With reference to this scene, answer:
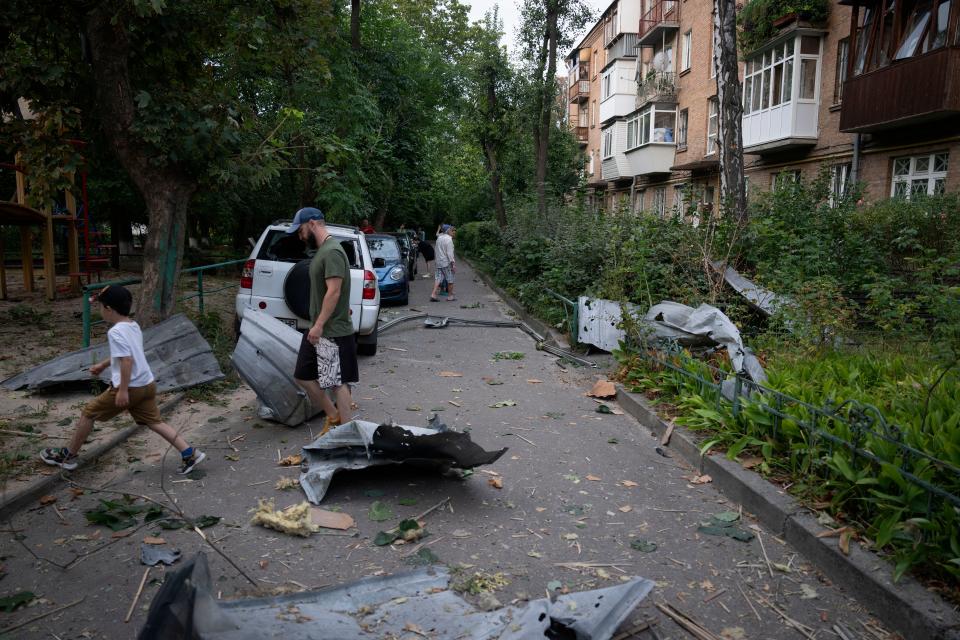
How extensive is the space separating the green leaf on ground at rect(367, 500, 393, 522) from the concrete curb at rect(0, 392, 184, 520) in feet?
7.51

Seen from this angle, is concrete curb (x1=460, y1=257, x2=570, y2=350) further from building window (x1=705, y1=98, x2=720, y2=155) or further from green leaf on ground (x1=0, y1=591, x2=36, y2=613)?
building window (x1=705, y1=98, x2=720, y2=155)

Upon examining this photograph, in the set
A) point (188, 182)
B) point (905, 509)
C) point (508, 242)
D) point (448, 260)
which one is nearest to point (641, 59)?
point (508, 242)

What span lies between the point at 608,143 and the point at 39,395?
115 feet

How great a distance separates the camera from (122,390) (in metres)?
4.87

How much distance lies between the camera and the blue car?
54.4 feet

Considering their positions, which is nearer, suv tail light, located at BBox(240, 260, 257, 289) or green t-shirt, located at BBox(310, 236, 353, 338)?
green t-shirt, located at BBox(310, 236, 353, 338)

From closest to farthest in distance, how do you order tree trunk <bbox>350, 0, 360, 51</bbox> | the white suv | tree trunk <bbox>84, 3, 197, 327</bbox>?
tree trunk <bbox>84, 3, 197, 327</bbox>
the white suv
tree trunk <bbox>350, 0, 360, 51</bbox>

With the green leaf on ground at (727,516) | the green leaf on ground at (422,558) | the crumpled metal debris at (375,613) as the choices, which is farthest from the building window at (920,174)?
the crumpled metal debris at (375,613)

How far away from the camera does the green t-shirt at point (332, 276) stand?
5762 millimetres

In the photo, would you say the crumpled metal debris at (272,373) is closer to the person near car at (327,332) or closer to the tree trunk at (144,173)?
the person near car at (327,332)

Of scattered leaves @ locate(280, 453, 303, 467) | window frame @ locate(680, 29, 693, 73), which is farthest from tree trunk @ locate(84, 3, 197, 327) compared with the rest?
window frame @ locate(680, 29, 693, 73)

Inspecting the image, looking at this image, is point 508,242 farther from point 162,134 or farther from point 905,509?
point 905,509

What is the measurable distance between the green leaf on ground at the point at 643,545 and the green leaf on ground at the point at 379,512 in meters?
1.56

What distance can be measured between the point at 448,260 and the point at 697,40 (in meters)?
18.9
